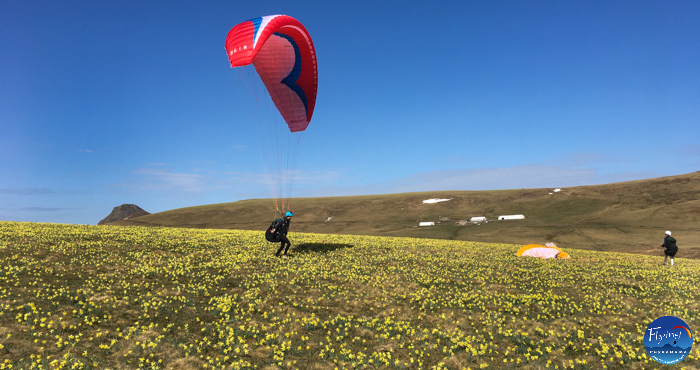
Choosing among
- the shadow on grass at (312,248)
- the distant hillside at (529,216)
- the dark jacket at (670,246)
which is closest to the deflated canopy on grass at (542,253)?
the dark jacket at (670,246)

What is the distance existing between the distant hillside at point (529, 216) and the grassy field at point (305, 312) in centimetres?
3619

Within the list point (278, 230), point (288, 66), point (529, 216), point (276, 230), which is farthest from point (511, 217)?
point (276, 230)

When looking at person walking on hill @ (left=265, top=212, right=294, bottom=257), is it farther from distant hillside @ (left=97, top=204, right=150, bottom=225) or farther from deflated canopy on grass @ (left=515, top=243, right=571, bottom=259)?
distant hillside @ (left=97, top=204, right=150, bottom=225)

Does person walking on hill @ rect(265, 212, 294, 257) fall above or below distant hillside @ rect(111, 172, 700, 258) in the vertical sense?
above

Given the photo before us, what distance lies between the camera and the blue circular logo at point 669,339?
7723 millimetres

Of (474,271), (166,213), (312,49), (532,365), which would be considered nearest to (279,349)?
(532,365)

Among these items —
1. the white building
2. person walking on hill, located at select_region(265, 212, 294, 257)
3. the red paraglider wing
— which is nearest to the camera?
the red paraglider wing

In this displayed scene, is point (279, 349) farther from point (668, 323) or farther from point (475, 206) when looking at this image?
point (475, 206)

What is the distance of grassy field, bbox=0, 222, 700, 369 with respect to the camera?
968cm

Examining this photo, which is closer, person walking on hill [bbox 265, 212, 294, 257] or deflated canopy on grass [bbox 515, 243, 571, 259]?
person walking on hill [bbox 265, 212, 294, 257]

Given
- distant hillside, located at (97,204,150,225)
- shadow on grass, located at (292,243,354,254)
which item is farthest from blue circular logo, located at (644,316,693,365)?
distant hillside, located at (97,204,150,225)

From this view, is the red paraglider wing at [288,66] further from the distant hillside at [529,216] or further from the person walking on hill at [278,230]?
the distant hillside at [529,216]

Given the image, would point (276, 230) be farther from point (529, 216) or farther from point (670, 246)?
point (529, 216)

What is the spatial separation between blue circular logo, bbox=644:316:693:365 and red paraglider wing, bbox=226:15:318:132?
1996 cm
